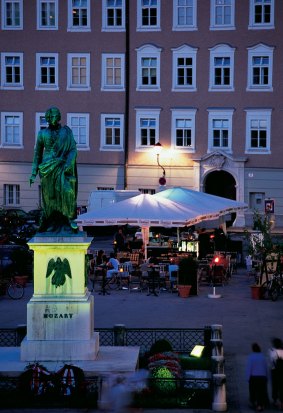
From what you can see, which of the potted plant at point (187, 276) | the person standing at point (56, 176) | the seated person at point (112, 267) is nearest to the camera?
the person standing at point (56, 176)

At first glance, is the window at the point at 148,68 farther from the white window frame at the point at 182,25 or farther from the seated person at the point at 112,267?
the seated person at the point at 112,267

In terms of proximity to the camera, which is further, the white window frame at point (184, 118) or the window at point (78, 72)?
the window at point (78, 72)

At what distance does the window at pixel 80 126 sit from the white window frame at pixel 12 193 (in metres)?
4.07

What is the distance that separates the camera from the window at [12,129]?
4694 centimetres

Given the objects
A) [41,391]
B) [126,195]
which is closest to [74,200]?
[41,391]

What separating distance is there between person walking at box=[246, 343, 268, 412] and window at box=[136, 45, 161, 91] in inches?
1320

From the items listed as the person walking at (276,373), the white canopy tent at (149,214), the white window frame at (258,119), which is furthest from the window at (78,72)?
the person walking at (276,373)

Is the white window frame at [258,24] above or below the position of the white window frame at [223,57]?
above

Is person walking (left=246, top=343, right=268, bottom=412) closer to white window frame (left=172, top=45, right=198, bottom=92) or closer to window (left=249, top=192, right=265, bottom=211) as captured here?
window (left=249, top=192, right=265, bottom=211)

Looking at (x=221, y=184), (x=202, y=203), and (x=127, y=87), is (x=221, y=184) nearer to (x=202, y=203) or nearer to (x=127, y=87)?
(x=127, y=87)

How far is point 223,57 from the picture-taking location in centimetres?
4541

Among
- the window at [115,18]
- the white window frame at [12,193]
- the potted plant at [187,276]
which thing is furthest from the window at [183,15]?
the potted plant at [187,276]

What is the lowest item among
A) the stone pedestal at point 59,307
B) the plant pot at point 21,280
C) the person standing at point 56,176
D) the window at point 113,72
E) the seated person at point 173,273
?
the plant pot at point 21,280

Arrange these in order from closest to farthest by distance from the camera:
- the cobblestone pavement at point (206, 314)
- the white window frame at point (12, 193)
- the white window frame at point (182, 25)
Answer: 1. the cobblestone pavement at point (206, 314)
2. the white window frame at point (182, 25)
3. the white window frame at point (12, 193)
